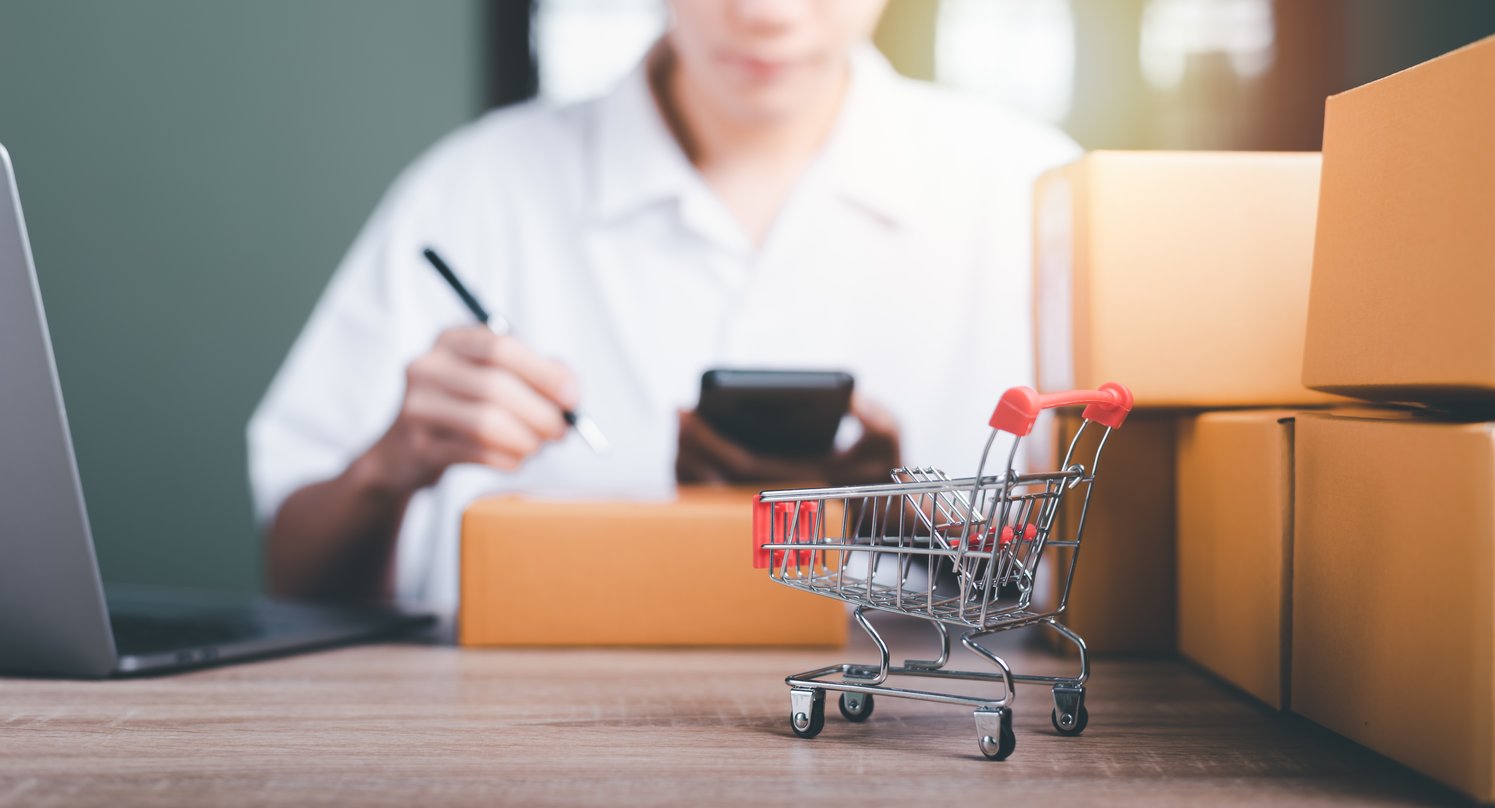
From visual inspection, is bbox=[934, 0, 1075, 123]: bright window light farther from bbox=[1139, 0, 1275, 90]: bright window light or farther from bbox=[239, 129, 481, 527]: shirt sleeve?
bbox=[239, 129, 481, 527]: shirt sleeve

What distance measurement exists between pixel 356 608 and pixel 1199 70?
136 centimetres

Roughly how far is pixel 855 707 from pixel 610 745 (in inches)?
6.6

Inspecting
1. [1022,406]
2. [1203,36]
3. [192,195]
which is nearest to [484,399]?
[1022,406]

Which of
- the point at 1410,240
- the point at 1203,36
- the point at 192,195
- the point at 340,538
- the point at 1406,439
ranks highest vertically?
the point at 1203,36

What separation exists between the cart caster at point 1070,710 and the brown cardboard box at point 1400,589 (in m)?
0.15

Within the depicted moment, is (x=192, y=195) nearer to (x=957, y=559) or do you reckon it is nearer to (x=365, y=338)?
(x=365, y=338)

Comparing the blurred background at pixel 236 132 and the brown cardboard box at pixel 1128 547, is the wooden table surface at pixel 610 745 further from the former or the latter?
the blurred background at pixel 236 132

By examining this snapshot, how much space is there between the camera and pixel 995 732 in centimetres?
64

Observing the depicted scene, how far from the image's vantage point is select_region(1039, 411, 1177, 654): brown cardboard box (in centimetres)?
95

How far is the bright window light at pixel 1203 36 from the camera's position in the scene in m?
1.62

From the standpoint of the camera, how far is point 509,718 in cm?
73

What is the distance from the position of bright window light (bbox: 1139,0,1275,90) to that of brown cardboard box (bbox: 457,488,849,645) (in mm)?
1089

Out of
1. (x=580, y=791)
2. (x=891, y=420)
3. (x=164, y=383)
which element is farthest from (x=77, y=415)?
(x=580, y=791)

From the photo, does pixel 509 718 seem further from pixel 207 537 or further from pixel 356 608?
pixel 207 537
